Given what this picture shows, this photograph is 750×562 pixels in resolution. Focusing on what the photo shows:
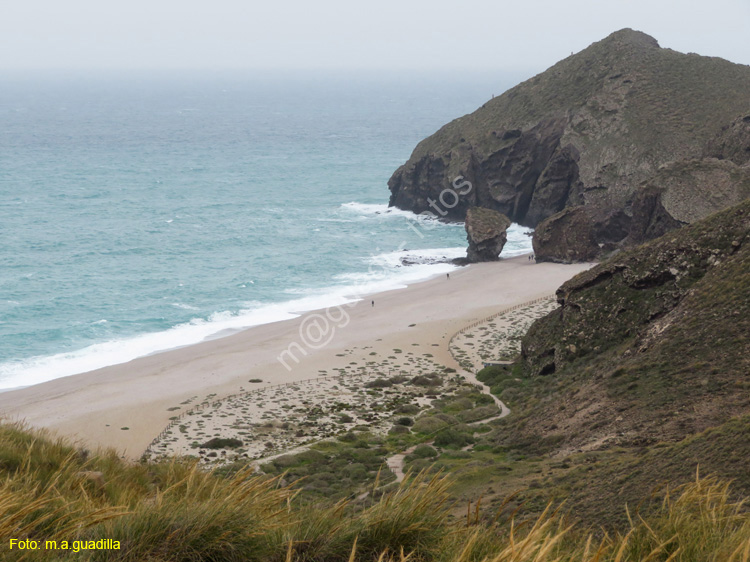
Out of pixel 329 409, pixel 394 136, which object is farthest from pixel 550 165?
pixel 394 136

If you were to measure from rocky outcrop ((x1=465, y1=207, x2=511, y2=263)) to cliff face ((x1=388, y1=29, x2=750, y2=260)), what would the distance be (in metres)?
7.22

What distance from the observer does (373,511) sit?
18.9ft

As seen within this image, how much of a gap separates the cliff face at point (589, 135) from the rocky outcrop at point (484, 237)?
7.22 metres

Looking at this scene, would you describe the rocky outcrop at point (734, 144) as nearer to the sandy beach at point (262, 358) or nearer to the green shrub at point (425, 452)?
the sandy beach at point (262, 358)

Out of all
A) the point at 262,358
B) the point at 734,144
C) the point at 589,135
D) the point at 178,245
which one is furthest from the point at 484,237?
the point at 178,245

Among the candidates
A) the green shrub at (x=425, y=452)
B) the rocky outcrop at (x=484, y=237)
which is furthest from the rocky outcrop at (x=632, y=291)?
→ the rocky outcrop at (x=484, y=237)

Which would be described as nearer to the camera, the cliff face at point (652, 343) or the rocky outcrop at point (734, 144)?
the cliff face at point (652, 343)

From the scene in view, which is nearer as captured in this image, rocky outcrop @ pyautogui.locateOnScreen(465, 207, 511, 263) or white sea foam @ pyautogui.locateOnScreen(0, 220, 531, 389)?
white sea foam @ pyautogui.locateOnScreen(0, 220, 531, 389)

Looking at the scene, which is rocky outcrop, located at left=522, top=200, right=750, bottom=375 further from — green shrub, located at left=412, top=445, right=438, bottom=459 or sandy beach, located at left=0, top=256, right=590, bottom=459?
green shrub, located at left=412, top=445, right=438, bottom=459

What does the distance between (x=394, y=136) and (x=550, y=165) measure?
10178 centimetres

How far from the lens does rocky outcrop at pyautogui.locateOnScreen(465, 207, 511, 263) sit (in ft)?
208

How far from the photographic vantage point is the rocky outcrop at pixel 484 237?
6334 cm

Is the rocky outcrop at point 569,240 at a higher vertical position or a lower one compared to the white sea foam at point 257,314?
higher

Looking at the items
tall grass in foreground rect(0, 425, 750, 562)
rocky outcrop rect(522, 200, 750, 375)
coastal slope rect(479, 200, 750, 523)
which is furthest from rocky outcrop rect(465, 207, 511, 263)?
tall grass in foreground rect(0, 425, 750, 562)
